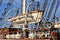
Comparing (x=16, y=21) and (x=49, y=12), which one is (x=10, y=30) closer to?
(x=49, y=12)

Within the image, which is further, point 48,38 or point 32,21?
point 32,21

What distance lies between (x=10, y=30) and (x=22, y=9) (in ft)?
26.0

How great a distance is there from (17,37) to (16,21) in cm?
1312

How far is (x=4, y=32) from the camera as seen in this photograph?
38438 millimetres

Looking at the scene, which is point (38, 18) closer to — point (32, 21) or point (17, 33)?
point (32, 21)

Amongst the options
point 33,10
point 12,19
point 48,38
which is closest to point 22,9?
point 33,10

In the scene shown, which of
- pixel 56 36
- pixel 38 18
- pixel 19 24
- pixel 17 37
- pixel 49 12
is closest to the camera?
pixel 56 36

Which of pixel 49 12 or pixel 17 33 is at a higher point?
pixel 49 12

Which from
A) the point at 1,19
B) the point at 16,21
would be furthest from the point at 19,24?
the point at 1,19

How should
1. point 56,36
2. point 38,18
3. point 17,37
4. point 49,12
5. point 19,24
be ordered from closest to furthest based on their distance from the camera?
point 56,36 → point 17,37 → point 49,12 → point 38,18 → point 19,24

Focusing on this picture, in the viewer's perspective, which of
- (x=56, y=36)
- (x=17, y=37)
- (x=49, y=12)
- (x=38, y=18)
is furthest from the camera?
(x=38, y=18)

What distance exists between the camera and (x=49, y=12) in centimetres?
4009

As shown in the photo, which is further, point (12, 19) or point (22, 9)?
point (12, 19)

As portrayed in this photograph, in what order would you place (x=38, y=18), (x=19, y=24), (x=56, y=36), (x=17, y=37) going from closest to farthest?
1. (x=56, y=36)
2. (x=17, y=37)
3. (x=38, y=18)
4. (x=19, y=24)
